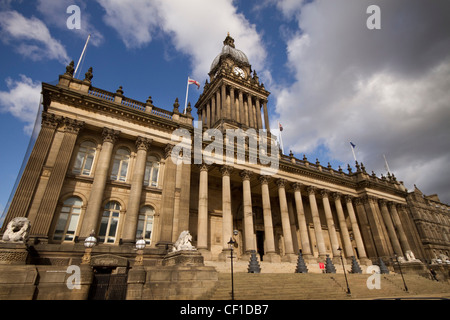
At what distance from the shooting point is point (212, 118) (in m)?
39.0

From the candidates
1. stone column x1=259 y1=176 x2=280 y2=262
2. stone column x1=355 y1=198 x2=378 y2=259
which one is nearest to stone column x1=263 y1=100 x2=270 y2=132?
stone column x1=259 y1=176 x2=280 y2=262

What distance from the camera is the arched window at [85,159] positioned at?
67.1 feet

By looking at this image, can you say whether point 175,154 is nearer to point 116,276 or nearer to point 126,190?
point 126,190

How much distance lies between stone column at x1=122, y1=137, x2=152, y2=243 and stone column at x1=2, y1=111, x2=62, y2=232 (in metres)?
6.42

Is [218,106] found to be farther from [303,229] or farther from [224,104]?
[303,229]

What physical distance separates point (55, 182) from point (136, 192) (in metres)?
5.73

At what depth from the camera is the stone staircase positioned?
13.8 m

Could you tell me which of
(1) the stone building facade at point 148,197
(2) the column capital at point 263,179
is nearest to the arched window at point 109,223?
(1) the stone building facade at point 148,197

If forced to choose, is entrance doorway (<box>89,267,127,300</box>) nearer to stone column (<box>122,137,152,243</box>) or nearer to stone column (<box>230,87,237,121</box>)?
stone column (<box>122,137,152,243</box>)

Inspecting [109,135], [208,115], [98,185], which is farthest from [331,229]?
[109,135]

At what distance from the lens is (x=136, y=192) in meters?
20.5

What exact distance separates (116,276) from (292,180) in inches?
950
